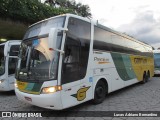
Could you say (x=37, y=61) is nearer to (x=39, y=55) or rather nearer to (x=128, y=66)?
(x=39, y=55)

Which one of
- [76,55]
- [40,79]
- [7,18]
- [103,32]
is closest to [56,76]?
[40,79]

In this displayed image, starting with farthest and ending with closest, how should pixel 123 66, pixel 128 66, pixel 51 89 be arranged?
pixel 128 66 → pixel 123 66 → pixel 51 89

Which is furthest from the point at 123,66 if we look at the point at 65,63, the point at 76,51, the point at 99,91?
the point at 65,63

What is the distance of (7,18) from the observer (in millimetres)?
14609

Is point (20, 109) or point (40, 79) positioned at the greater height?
point (40, 79)

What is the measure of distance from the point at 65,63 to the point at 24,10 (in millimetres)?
11140

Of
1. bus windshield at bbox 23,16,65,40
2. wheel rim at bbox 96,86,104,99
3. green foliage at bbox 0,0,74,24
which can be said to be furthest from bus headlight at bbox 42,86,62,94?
green foliage at bbox 0,0,74,24

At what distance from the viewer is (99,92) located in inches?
287

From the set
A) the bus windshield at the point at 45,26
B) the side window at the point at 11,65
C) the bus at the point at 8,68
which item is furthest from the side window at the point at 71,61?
the side window at the point at 11,65

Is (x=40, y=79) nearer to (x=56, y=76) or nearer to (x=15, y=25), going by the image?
(x=56, y=76)

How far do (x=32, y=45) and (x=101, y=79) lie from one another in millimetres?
2914

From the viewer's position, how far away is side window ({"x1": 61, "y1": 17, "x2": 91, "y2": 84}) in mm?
5595

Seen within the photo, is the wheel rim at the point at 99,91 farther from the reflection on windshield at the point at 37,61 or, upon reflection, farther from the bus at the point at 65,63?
the reflection on windshield at the point at 37,61

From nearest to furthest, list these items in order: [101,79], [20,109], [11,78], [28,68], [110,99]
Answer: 1. [28,68]
2. [20,109]
3. [101,79]
4. [110,99]
5. [11,78]
